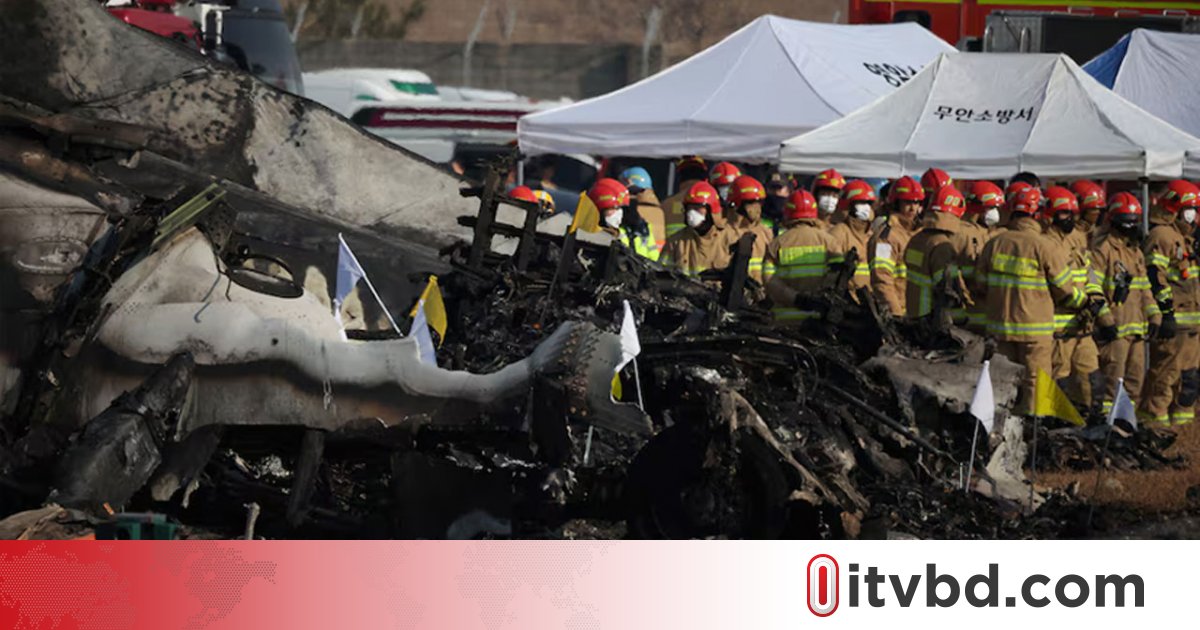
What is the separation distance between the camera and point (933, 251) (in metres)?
14.2

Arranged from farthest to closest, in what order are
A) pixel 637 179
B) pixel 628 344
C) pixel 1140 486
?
pixel 637 179 < pixel 1140 486 < pixel 628 344

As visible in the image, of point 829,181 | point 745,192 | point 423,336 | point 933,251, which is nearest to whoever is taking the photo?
point 423,336

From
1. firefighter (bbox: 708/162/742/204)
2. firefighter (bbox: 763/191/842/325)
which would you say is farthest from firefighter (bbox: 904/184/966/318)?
firefighter (bbox: 708/162/742/204)

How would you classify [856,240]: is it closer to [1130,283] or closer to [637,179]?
[1130,283]

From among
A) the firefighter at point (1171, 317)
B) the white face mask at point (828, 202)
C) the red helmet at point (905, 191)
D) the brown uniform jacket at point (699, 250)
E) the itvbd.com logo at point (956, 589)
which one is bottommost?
the firefighter at point (1171, 317)

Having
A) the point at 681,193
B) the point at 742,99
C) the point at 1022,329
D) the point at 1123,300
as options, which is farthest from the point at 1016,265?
the point at 742,99

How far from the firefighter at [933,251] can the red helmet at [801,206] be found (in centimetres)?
93

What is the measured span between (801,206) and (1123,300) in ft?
9.27

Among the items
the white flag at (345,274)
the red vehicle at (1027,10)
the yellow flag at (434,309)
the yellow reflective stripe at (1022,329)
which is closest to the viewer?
the yellow flag at (434,309)

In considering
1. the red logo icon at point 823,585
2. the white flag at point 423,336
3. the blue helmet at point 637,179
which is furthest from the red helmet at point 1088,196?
the red logo icon at point 823,585

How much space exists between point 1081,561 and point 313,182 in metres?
6.88

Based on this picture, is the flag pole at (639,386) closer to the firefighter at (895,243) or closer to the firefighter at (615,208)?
the firefighter at (895,243)

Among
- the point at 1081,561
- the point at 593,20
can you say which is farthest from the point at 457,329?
the point at 593,20

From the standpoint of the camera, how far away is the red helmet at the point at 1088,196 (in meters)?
16.0
